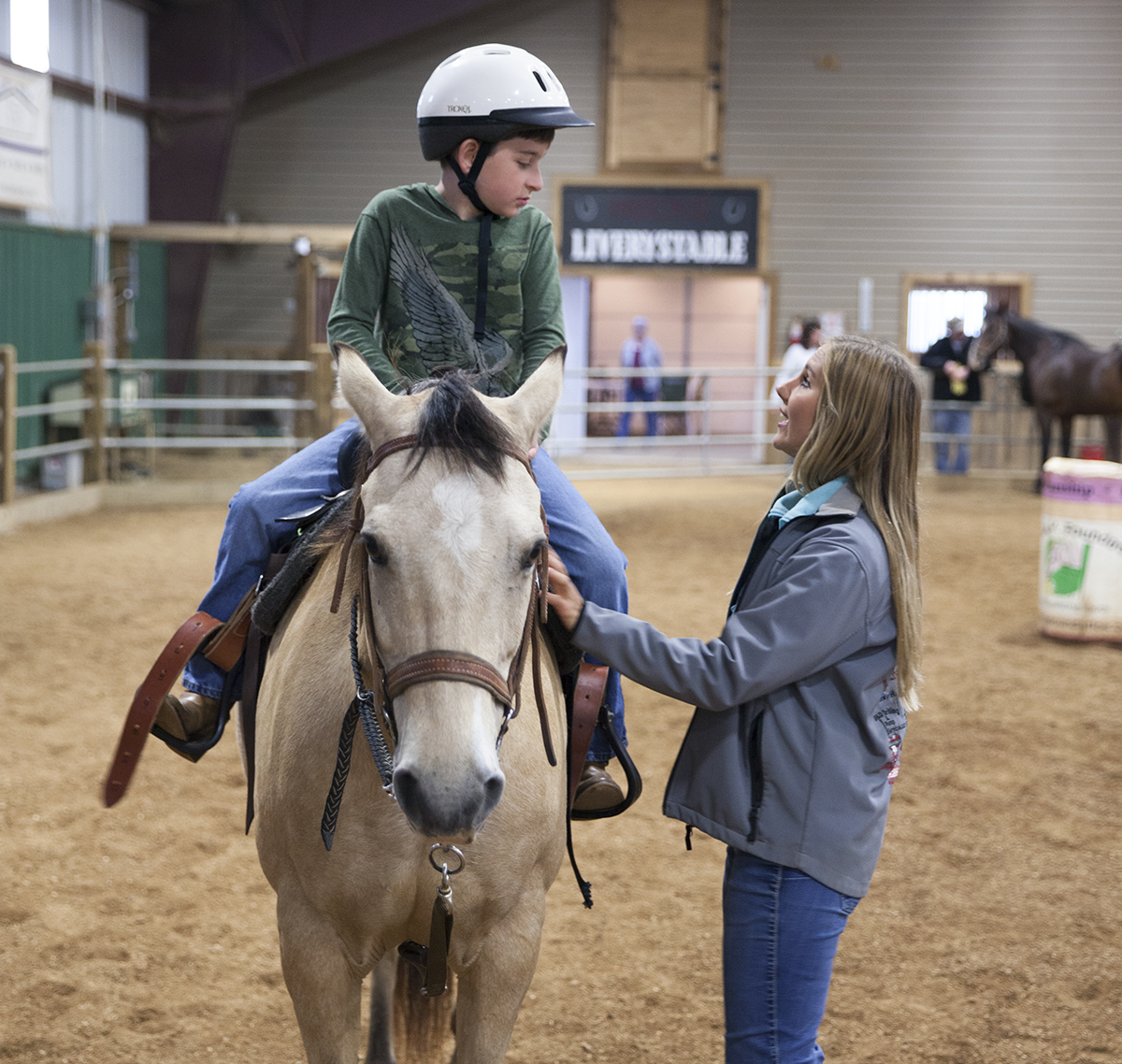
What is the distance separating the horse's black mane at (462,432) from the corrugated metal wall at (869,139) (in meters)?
15.9

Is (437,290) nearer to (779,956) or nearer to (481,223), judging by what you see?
(481,223)

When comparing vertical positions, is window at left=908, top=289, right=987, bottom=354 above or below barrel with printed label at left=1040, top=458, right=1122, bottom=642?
above

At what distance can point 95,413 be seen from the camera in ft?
39.4

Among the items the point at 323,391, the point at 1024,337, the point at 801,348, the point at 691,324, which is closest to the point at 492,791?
the point at 323,391

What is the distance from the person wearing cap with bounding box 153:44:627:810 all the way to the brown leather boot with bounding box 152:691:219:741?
17 millimetres

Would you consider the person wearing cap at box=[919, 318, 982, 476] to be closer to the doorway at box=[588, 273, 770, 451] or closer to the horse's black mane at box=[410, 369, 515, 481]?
the doorway at box=[588, 273, 770, 451]

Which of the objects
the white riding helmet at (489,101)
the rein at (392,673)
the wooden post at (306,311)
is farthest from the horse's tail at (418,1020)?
the wooden post at (306,311)

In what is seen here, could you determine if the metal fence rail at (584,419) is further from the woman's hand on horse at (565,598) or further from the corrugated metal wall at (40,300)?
the woman's hand on horse at (565,598)

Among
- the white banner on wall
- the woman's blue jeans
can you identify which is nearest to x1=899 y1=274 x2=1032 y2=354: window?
the white banner on wall

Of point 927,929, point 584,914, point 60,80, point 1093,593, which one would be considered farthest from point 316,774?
point 60,80

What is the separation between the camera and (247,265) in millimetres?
17094

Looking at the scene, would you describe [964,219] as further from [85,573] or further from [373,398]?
[373,398]

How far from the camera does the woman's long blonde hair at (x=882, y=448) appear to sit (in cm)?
200

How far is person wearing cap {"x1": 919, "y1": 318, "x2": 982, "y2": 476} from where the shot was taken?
14734 millimetres
